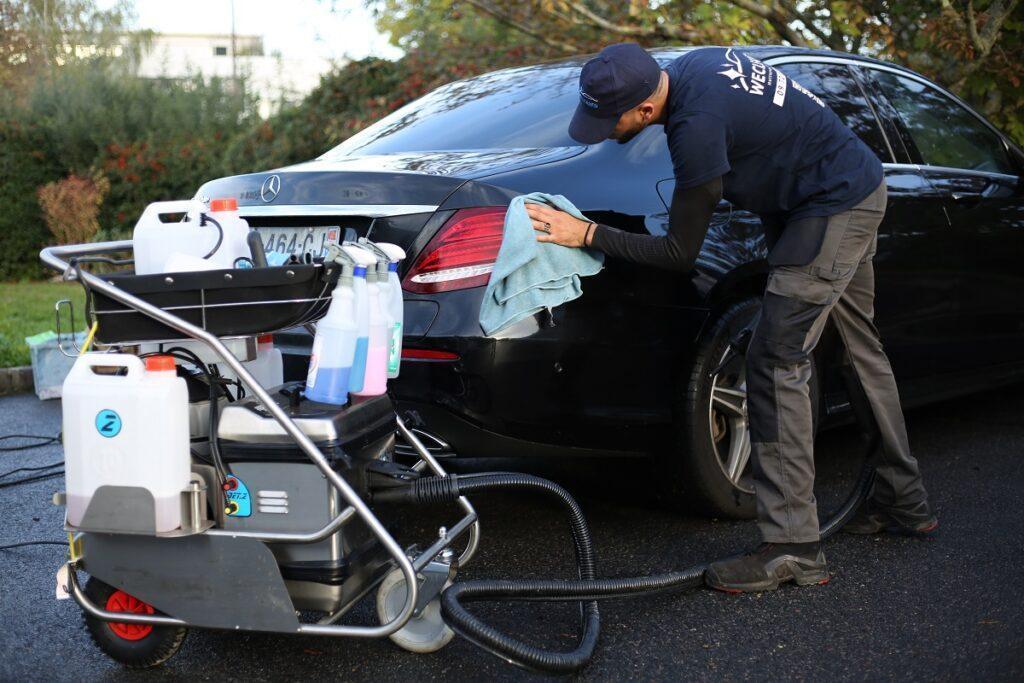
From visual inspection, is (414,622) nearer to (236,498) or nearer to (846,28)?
(236,498)

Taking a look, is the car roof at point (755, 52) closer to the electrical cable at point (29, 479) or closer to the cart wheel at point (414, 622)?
the cart wheel at point (414, 622)

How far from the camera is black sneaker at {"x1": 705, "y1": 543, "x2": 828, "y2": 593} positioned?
3.23 metres

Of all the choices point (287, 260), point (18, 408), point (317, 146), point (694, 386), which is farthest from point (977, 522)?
point (317, 146)

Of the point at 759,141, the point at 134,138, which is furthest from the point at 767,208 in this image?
the point at 134,138

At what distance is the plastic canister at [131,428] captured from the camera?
2.41 m

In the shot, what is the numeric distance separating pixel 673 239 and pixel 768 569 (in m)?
1.00

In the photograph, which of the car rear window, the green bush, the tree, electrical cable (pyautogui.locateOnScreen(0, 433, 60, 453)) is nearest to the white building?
the green bush

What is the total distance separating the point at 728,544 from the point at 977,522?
96cm

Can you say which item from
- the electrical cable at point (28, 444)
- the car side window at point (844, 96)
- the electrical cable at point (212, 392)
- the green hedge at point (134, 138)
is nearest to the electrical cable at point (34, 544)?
the electrical cable at point (212, 392)

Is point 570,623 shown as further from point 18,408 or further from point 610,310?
point 18,408

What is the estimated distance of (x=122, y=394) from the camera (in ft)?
7.91

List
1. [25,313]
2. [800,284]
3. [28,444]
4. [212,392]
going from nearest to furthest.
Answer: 1. [212,392]
2. [800,284]
3. [28,444]
4. [25,313]

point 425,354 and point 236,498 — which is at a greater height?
point 425,354

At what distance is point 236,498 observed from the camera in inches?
101
